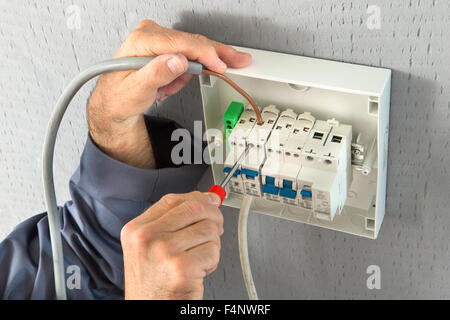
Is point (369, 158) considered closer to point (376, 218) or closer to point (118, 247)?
point (376, 218)

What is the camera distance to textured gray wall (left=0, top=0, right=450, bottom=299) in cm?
64

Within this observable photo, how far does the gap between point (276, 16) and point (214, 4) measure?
9 cm

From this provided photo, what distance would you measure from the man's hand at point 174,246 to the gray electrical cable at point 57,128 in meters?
0.17

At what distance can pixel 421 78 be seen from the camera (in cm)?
64

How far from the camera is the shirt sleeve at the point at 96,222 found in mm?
816

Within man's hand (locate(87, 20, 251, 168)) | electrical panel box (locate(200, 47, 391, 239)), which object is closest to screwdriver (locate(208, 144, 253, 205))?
electrical panel box (locate(200, 47, 391, 239))

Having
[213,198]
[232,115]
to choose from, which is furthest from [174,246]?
[232,115]

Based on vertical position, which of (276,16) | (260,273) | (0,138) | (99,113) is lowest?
(260,273)

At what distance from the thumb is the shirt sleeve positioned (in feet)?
0.61

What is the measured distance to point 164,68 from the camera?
2.15ft

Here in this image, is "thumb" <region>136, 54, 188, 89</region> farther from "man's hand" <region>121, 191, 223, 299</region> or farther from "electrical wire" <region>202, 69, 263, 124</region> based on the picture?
"man's hand" <region>121, 191, 223, 299</region>

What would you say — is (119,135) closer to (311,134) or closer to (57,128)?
(57,128)

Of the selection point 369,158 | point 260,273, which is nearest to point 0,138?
point 260,273

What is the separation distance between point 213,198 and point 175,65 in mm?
174
